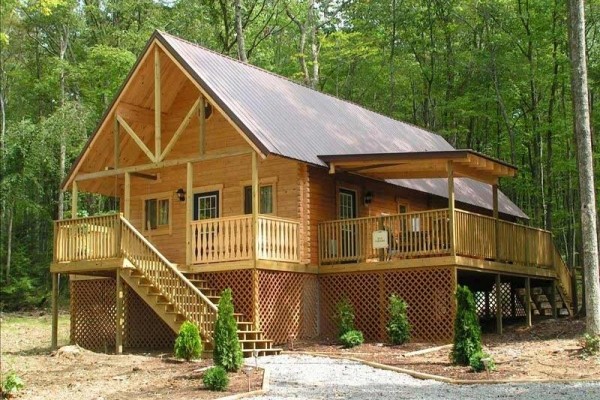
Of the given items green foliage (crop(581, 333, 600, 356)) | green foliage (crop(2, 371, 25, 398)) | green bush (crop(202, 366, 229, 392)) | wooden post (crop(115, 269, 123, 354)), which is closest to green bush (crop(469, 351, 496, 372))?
green foliage (crop(581, 333, 600, 356))

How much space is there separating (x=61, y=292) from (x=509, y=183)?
2142cm

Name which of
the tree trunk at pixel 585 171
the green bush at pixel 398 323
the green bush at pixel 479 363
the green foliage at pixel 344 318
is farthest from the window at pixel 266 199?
the green bush at pixel 479 363

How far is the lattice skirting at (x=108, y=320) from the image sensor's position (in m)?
21.0

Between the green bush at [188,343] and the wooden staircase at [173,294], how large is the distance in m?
0.97

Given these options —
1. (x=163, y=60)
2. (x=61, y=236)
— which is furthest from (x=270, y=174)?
(x=61, y=236)

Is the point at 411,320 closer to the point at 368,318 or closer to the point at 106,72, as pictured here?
the point at 368,318

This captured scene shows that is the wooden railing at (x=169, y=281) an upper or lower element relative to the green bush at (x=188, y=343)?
upper

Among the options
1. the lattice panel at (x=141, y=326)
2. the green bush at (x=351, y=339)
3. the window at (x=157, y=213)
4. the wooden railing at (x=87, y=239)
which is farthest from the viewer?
the window at (x=157, y=213)

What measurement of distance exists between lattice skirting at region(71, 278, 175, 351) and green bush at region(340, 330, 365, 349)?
16.1 feet

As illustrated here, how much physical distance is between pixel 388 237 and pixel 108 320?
7.88 meters

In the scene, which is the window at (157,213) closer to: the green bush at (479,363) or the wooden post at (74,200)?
the wooden post at (74,200)

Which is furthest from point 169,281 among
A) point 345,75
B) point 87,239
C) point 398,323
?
point 345,75

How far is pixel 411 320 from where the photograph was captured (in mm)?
19031

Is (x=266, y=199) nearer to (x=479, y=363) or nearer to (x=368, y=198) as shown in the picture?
(x=368, y=198)
